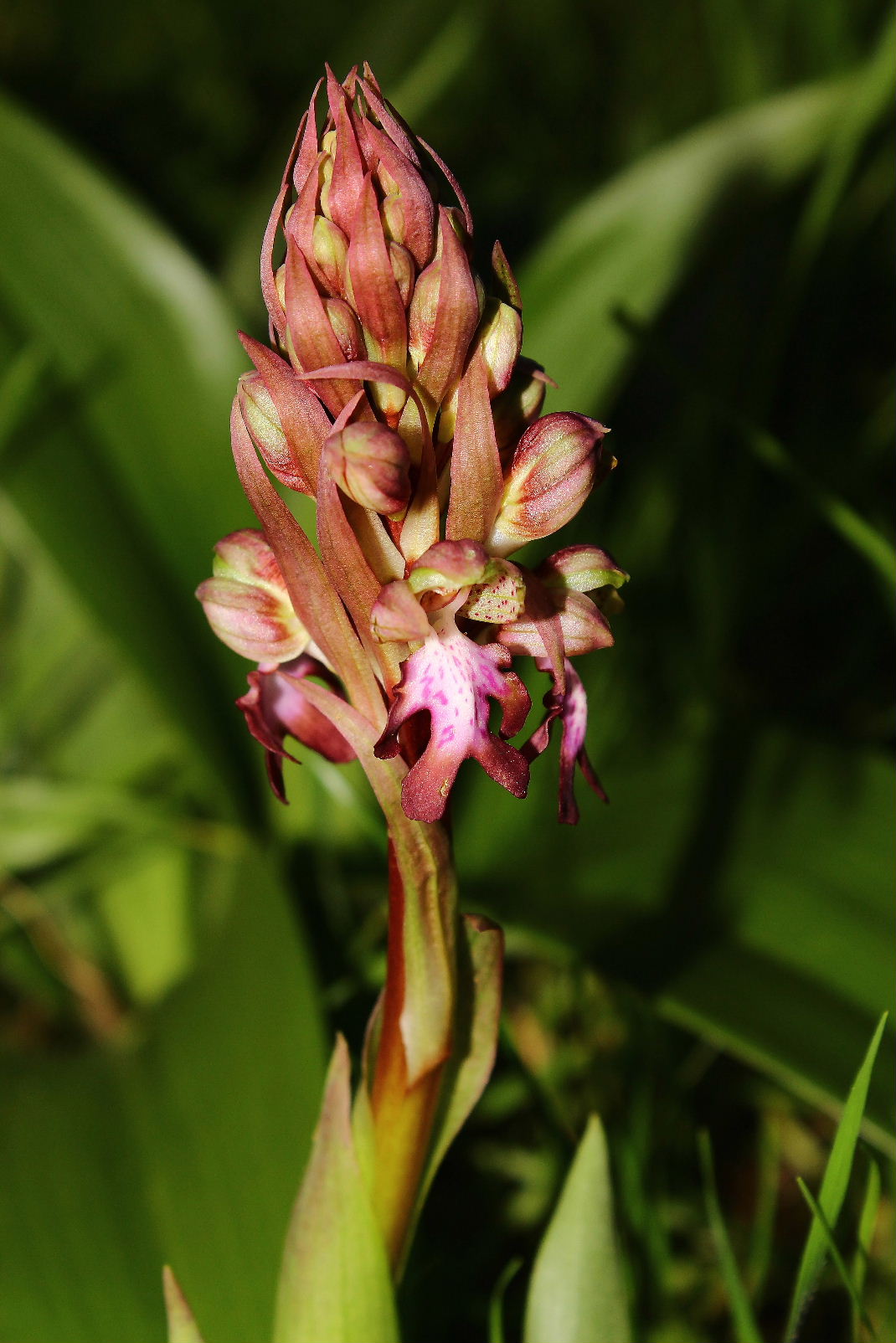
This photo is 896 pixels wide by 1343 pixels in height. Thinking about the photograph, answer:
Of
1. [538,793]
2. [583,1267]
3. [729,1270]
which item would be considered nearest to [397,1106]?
[583,1267]

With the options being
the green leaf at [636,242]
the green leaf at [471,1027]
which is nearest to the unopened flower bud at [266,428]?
the green leaf at [471,1027]

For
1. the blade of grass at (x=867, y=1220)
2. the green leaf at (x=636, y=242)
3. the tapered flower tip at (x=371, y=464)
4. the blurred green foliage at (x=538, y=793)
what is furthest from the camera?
the green leaf at (x=636, y=242)

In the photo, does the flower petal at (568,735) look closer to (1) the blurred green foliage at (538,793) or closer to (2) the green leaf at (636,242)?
(1) the blurred green foliage at (538,793)

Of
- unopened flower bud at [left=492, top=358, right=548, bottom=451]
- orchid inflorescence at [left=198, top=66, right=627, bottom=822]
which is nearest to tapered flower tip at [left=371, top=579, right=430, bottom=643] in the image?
orchid inflorescence at [left=198, top=66, right=627, bottom=822]

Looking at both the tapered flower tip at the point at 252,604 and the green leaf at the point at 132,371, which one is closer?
the tapered flower tip at the point at 252,604

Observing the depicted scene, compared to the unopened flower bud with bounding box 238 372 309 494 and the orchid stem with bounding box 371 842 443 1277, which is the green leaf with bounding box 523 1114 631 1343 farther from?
the unopened flower bud with bounding box 238 372 309 494

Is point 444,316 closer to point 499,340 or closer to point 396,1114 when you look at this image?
point 499,340

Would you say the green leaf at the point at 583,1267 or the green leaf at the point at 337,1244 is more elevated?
the green leaf at the point at 337,1244
